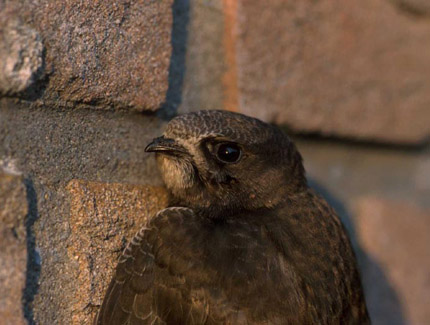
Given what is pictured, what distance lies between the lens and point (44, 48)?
115 cm

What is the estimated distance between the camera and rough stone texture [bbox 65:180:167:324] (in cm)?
123

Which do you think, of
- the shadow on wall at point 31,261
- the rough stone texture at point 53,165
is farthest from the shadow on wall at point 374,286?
the shadow on wall at point 31,261

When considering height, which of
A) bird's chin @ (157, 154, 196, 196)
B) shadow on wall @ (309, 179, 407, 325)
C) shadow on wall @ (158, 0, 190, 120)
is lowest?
shadow on wall @ (309, 179, 407, 325)

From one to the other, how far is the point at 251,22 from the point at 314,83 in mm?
310

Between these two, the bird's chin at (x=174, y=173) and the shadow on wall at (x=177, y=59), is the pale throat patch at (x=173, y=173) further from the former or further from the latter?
the shadow on wall at (x=177, y=59)

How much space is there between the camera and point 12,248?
1057 millimetres

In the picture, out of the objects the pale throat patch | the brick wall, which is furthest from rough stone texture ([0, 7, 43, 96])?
the pale throat patch

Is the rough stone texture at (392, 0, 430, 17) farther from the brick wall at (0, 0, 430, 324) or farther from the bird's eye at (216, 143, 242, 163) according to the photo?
the bird's eye at (216, 143, 242, 163)

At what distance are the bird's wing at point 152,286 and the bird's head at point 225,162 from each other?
220mm

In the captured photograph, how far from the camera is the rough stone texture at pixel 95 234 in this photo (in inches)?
48.5

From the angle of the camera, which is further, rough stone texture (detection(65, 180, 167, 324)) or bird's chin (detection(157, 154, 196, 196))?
bird's chin (detection(157, 154, 196, 196))

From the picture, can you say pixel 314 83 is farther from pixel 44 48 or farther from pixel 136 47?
pixel 44 48

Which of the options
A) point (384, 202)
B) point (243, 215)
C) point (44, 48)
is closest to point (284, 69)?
point (243, 215)

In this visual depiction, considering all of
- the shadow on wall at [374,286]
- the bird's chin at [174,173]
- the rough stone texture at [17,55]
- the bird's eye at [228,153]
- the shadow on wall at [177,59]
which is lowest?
the shadow on wall at [374,286]
